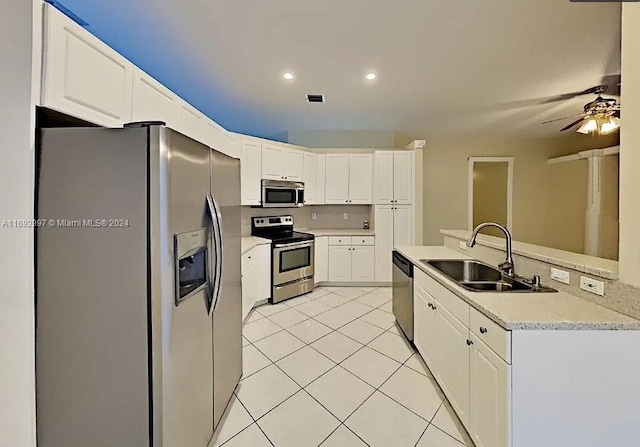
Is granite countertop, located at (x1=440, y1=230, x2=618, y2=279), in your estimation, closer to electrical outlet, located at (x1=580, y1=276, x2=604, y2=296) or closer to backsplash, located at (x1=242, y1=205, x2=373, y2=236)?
electrical outlet, located at (x1=580, y1=276, x2=604, y2=296)

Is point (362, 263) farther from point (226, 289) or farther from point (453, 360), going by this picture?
point (226, 289)

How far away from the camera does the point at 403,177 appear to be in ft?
15.8

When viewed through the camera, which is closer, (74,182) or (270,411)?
(74,182)

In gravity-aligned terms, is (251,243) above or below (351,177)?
below

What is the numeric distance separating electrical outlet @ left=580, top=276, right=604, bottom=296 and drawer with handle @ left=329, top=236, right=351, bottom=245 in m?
3.41

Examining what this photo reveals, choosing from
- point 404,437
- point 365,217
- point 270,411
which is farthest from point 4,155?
point 365,217

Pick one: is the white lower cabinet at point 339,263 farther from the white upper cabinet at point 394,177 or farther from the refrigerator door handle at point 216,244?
the refrigerator door handle at point 216,244

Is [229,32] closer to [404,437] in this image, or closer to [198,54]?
[198,54]

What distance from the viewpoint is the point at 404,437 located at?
5.57 feet

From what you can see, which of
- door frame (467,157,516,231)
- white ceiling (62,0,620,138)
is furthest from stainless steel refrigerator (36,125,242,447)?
door frame (467,157,516,231)

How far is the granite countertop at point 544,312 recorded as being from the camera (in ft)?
4.05

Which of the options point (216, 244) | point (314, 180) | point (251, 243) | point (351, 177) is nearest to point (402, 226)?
point (351, 177)

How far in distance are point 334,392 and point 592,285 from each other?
5.41 feet

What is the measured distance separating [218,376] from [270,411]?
455 millimetres
